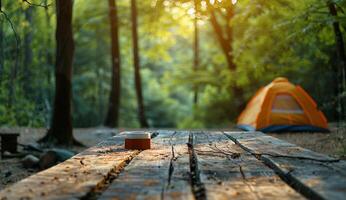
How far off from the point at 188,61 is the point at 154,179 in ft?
78.6

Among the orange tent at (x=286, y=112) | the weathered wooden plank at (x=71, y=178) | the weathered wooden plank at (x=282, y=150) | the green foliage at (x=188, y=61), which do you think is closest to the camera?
the weathered wooden plank at (x=71, y=178)

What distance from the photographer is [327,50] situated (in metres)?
15.3

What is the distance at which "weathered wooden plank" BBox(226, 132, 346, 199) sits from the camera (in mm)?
2039

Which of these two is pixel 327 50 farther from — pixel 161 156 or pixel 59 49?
pixel 161 156

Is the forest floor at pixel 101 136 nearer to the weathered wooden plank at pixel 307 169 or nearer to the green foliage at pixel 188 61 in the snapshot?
the green foliage at pixel 188 61

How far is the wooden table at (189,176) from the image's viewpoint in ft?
6.51

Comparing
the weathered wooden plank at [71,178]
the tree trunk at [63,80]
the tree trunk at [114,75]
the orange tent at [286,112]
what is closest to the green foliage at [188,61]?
the orange tent at [286,112]

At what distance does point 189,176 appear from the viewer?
2398 mm

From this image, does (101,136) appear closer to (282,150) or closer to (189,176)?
(282,150)

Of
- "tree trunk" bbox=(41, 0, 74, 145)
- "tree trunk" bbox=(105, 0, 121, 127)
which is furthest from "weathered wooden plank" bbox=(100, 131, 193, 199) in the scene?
"tree trunk" bbox=(105, 0, 121, 127)

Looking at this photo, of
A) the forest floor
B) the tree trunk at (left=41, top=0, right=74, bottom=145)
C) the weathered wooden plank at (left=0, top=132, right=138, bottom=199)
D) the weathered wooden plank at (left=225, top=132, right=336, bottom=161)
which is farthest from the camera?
the tree trunk at (left=41, top=0, right=74, bottom=145)

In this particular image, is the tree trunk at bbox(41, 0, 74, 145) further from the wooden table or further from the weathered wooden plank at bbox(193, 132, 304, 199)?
the weathered wooden plank at bbox(193, 132, 304, 199)

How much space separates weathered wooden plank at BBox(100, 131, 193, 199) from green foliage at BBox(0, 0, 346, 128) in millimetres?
1496

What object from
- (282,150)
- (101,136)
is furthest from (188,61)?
(282,150)
